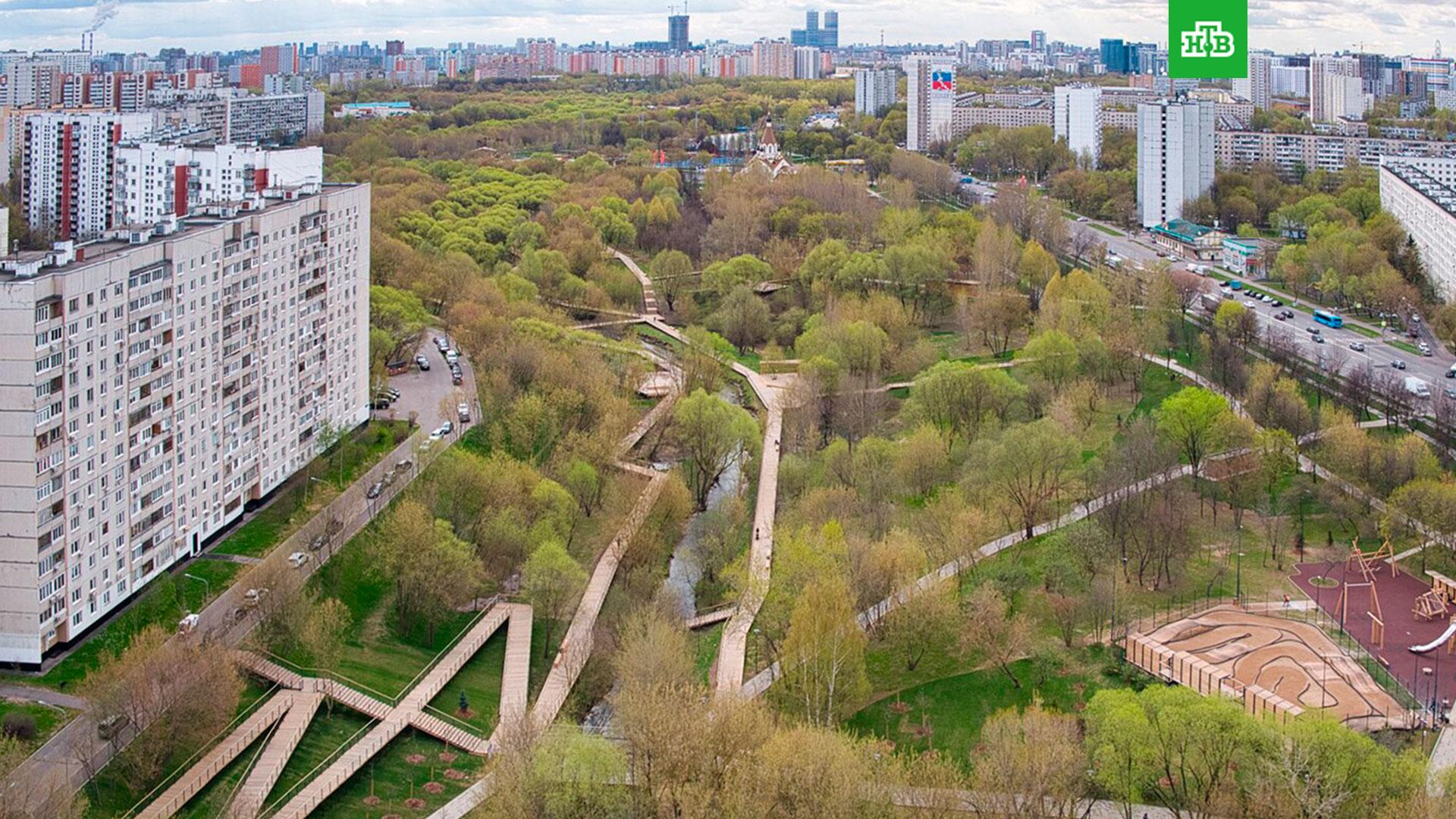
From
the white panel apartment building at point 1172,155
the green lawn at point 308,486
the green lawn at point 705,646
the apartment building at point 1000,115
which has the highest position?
the apartment building at point 1000,115

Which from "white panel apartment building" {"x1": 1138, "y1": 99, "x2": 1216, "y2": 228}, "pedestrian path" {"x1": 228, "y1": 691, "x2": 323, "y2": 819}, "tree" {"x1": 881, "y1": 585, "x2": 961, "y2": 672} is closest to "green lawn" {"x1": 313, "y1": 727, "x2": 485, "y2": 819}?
"pedestrian path" {"x1": 228, "y1": 691, "x2": 323, "y2": 819}

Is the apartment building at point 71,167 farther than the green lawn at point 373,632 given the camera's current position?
Yes

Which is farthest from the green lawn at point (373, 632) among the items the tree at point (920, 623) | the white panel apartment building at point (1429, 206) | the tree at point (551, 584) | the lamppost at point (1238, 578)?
the white panel apartment building at point (1429, 206)

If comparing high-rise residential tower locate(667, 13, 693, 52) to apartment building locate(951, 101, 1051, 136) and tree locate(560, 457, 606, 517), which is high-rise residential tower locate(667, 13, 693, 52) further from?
tree locate(560, 457, 606, 517)

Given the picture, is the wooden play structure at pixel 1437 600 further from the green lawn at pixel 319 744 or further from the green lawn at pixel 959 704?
the green lawn at pixel 319 744

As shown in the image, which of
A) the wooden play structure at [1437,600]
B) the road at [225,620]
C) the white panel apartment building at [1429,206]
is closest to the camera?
the road at [225,620]

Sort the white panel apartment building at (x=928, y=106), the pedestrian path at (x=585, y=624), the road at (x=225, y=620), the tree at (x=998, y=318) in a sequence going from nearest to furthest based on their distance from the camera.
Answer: the road at (x=225, y=620)
the pedestrian path at (x=585, y=624)
the tree at (x=998, y=318)
the white panel apartment building at (x=928, y=106)

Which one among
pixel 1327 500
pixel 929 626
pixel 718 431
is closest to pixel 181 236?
pixel 718 431
